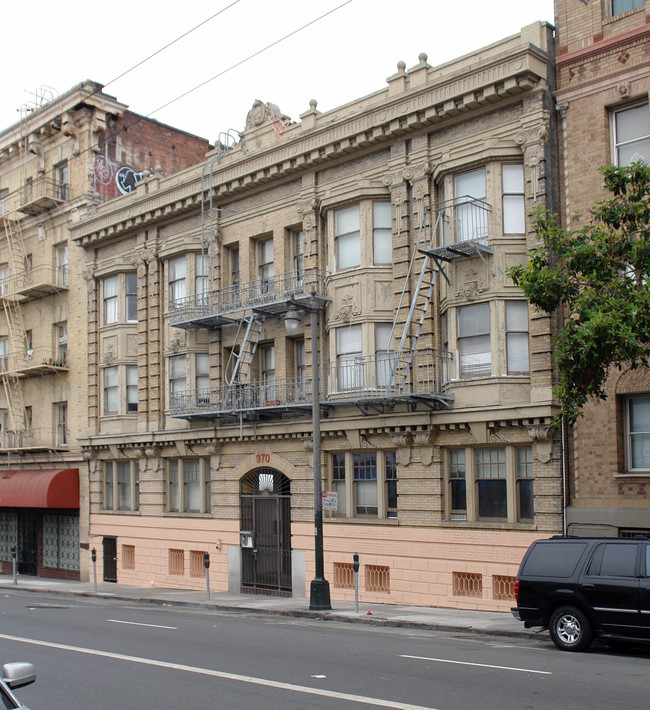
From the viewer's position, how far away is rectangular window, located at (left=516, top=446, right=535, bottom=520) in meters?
19.8

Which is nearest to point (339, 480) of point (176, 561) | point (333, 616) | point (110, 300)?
point (333, 616)

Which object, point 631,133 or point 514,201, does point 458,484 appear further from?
point 631,133

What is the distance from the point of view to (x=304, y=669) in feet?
37.3

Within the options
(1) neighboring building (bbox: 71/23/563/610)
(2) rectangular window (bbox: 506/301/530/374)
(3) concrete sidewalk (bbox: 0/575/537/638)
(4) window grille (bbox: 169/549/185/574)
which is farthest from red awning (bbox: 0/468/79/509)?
(2) rectangular window (bbox: 506/301/530/374)

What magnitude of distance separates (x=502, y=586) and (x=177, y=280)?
50.4 ft

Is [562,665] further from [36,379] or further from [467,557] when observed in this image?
[36,379]

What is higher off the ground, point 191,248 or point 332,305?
point 191,248

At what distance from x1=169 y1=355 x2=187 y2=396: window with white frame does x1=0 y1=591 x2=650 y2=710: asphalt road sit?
1222 cm

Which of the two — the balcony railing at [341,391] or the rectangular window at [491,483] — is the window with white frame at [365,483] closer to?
the balcony railing at [341,391]

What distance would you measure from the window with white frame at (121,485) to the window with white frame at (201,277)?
690cm

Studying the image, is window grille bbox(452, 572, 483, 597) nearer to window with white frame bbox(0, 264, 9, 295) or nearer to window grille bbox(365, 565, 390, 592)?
window grille bbox(365, 565, 390, 592)

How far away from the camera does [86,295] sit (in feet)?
109

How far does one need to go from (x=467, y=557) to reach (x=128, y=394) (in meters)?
15.3

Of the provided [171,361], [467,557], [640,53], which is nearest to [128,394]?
[171,361]
